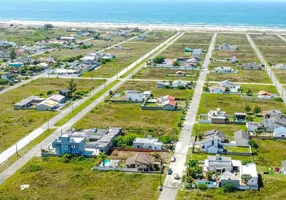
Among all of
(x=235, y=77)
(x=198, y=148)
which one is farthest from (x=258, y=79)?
(x=198, y=148)

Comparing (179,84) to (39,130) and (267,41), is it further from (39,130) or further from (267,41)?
(267,41)

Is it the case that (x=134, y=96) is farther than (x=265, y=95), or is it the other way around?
(x=265, y=95)

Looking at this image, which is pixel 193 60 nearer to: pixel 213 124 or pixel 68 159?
pixel 213 124

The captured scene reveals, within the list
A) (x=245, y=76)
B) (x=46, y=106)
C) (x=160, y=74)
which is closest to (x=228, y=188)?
(x=46, y=106)

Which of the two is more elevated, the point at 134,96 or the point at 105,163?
the point at 134,96

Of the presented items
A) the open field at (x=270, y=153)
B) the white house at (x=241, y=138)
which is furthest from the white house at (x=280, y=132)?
the white house at (x=241, y=138)

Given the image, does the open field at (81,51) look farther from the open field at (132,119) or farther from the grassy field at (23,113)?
the open field at (132,119)

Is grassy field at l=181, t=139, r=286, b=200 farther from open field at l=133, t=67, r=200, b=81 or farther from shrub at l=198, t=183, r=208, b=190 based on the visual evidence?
open field at l=133, t=67, r=200, b=81
